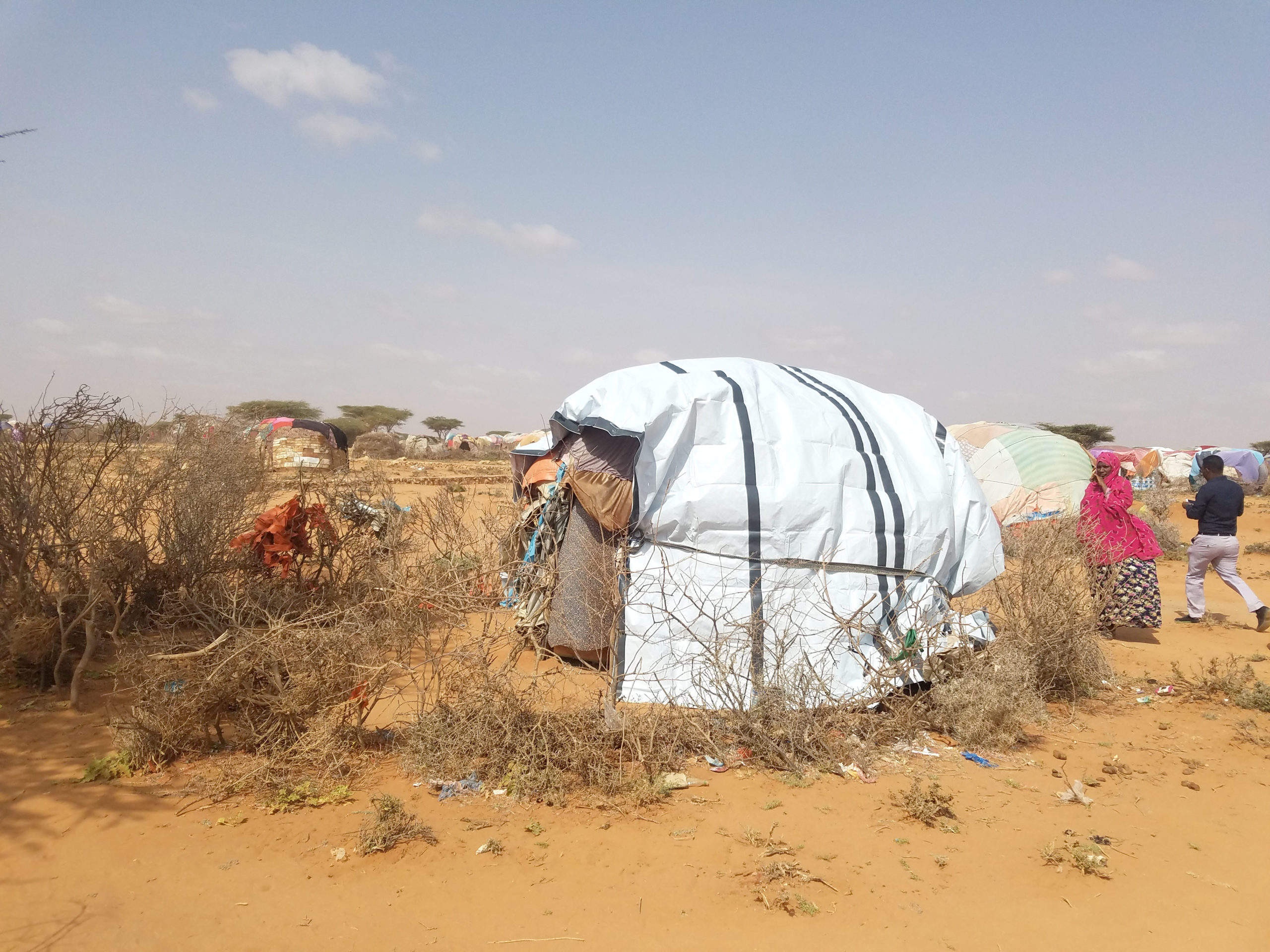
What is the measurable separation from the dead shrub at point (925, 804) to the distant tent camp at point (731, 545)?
0.75 meters

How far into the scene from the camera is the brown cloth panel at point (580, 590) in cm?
505

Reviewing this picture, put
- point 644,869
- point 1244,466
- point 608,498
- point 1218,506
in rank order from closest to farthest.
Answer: point 644,869 → point 608,498 → point 1218,506 → point 1244,466

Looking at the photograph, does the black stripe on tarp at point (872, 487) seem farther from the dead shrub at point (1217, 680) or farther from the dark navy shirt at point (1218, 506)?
the dark navy shirt at point (1218, 506)

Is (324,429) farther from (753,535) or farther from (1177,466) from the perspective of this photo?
(1177,466)

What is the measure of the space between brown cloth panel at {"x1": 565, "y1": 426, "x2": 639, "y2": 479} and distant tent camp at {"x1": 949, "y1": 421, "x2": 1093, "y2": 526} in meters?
8.11

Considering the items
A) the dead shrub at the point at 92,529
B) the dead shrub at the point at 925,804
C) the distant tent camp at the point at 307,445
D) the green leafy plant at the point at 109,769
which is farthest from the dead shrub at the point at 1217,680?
the distant tent camp at the point at 307,445

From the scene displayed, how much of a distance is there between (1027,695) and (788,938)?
2.86m

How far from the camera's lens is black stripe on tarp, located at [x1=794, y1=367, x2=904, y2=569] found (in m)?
5.40

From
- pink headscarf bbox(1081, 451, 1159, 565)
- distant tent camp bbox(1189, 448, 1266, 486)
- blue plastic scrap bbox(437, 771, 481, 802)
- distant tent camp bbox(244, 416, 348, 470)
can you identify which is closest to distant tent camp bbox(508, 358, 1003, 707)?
blue plastic scrap bbox(437, 771, 481, 802)

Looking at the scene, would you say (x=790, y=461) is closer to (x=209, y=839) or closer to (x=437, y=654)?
Result: (x=437, y=654)

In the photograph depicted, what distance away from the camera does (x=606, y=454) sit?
5.04 meters

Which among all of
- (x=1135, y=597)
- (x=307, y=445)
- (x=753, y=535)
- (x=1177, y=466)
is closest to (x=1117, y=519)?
(x=1135, y=597)

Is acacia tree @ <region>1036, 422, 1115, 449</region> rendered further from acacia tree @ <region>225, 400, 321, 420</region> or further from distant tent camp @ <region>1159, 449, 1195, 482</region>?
acacia tree @ <region>225, 400, 321, 420</region>

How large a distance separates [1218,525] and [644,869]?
6.80 metres
